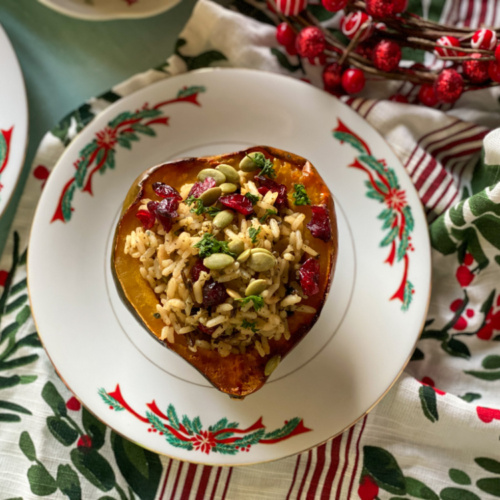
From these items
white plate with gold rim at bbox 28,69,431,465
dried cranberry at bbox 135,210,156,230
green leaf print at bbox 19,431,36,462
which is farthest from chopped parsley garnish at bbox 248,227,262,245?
green leaf print at bbox 19,431,36,462

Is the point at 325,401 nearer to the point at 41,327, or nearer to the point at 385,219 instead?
the point at 385,219

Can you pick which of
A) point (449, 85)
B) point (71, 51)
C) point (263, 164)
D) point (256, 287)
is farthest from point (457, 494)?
point (71, 51)

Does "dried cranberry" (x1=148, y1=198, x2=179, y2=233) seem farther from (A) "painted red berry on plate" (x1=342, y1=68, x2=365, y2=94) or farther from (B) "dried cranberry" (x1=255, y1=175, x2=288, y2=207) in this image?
(A) "painted red berry on plate" (x1=342, y1=68, x2=365, y2=94)

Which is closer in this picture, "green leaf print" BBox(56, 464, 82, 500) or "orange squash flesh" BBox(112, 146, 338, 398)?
"orange squash flesh" BBox(112, 146, 338, 398)

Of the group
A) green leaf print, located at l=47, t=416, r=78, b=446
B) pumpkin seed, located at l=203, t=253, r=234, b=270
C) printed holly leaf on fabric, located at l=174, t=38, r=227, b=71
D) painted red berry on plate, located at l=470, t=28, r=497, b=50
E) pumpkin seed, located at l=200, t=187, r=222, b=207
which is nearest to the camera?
pumpkin seed, located at l=203, t=253, r=234, b=270

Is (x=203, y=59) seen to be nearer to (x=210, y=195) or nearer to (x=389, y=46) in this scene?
(x=389, y=46)
